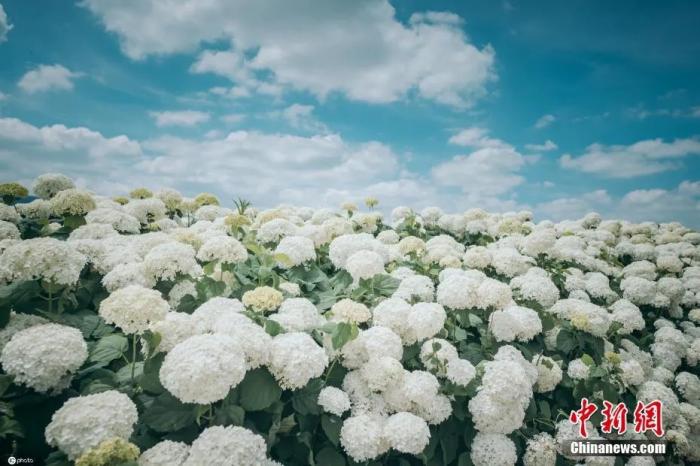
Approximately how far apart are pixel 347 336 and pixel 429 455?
1303 mm

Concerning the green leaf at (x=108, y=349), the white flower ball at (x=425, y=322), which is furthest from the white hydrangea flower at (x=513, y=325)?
the green leaf at (x=108, y=349)

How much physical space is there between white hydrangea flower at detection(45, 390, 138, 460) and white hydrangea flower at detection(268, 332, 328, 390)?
3.05 ft

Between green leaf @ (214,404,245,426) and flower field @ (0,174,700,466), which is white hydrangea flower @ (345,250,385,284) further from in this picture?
green leaf @ (214,404,245,426)

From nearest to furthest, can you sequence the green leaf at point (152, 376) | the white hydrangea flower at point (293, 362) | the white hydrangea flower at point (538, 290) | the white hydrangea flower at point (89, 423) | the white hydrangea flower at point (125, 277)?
the white hydrangea flower at point (89, 423) → the green leaf at point (152, 376) → the white hydrangea flower at point (293, 362) → the white hydrangea flower at point (125, 277) → the white hydrangea flower at point (538, 290)

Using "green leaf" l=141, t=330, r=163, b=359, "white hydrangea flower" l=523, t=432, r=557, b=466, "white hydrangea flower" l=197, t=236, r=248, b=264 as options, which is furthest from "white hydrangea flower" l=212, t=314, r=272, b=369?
"white hydrangea flower" l=523, t=432, r=557, b=466

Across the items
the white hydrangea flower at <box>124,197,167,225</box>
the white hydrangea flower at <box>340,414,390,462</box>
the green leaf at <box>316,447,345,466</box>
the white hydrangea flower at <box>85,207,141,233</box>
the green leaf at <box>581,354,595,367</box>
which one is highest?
the white hydrangea flower at <box>124,197,167,225</box>

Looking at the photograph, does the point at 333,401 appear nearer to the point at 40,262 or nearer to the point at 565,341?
the point at 40,262

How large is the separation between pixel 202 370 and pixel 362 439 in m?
1.37

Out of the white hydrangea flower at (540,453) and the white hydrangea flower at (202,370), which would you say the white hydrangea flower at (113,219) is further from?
the white hydrangea flower at (540,453)

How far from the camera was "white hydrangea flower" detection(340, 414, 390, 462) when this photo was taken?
302 centimetres

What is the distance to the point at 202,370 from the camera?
2.44 m

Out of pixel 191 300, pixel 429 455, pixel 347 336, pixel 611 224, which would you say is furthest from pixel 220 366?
pixel 611 224

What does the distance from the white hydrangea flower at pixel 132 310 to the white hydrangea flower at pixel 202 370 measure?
0.48m

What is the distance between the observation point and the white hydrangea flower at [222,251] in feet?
12.7
